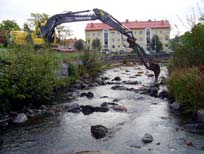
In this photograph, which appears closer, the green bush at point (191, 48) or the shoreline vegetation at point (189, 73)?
the shoreline vegetation at point (189, 73)

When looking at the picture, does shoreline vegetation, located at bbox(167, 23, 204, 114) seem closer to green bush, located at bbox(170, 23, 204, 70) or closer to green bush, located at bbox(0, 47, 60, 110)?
green bush, located at bbox(170, 23, 204, 70)

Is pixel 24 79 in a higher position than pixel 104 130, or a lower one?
higher

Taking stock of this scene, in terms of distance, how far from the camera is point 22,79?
607 inches

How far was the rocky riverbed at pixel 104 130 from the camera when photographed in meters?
10.0

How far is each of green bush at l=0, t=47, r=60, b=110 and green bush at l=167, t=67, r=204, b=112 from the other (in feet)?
24.8

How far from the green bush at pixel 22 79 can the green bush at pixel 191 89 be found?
7550 millimetres

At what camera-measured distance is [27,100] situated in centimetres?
1622

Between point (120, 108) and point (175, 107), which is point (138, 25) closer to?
point (120, 108)

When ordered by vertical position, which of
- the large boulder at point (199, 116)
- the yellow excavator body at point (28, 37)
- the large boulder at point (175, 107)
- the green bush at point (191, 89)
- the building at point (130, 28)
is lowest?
the large boulder at point (175, 107)

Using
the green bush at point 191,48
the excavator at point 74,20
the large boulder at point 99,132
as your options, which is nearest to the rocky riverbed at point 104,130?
the large boulder at point 99,132

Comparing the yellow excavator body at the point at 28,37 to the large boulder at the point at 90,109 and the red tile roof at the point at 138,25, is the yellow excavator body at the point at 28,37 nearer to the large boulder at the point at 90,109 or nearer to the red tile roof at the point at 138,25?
the large boulder at the point at 90,109

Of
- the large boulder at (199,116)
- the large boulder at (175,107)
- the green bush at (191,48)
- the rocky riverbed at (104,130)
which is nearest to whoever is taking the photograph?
the rocky riverbed at (104,130)

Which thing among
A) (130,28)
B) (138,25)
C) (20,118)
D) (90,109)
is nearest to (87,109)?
(90,109)

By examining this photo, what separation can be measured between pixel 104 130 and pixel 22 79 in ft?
20.0
